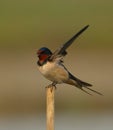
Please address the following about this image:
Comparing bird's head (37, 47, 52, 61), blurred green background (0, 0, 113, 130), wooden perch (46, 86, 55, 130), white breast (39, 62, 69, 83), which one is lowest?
wooden perch (46, 86, 55, 130)

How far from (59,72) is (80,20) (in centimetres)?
623

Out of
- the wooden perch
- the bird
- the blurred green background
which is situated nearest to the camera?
the wooden perch

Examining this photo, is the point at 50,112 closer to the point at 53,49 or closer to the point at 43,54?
the point at 43,54

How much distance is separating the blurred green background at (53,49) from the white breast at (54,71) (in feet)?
4.90

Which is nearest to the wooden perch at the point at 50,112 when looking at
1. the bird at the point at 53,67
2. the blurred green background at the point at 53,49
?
the bird at the point at 53,67

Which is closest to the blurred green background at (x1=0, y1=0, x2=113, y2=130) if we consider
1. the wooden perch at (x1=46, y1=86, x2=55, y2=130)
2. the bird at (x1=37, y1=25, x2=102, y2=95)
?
the bird at (x1=37, y1=25, x2=102, y2=95)

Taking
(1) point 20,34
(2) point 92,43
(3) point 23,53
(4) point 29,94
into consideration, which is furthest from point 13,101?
(1) point 20,34

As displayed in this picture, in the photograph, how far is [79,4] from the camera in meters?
13.2

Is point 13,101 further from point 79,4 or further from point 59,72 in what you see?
point 79,4

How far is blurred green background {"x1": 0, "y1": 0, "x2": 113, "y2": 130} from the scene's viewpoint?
302 inches

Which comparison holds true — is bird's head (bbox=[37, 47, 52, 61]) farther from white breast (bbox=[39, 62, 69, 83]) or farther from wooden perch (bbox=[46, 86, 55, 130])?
wooden perch (bbox=[46, 86, 55, 130])

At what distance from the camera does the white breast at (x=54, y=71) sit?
5625 mm

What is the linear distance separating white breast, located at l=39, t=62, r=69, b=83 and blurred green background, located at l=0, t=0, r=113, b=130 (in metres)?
1.49

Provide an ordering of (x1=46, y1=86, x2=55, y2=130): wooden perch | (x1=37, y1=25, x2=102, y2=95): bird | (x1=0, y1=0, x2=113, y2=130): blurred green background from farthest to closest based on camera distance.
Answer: (x1=0, y1=0, x2=113, y2=130): blurred green background
(x1=37, y1=25, x2=102, y2=95): bird
(x1=46, y1=86, x2=55, y2=130): wooden perch
